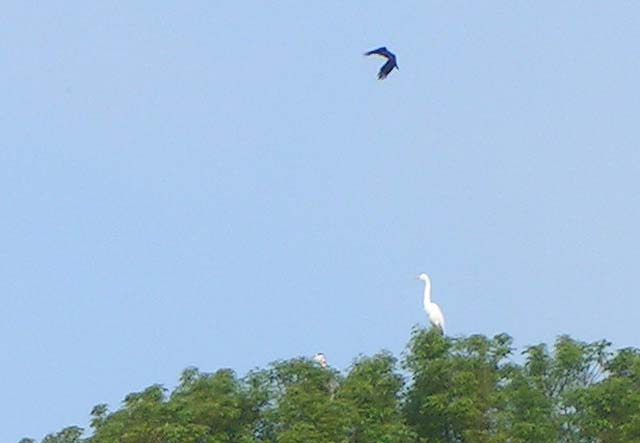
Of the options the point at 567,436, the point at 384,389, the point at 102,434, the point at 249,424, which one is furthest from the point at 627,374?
the point at 102,434

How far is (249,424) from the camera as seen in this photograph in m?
36.3

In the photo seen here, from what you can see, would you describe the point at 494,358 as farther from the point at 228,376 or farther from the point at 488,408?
the point at 228,376

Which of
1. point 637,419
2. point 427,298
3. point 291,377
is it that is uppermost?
point 427,298

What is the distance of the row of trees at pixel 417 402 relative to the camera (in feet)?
115

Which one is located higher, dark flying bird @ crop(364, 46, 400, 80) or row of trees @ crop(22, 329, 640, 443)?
dark flying bird @ crop(364, 46, 400, 80)

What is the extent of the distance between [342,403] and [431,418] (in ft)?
6.87

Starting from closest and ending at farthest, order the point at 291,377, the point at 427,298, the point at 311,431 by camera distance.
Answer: the point at 311,431 < the point at 291,377 < the point at 427,298

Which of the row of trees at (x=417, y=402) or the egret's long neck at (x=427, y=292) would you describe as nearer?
the row of trees at (x=417, y=402)

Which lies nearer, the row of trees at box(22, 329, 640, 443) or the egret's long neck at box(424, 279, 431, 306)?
the row of trees at box(22, 329, 640, 443)

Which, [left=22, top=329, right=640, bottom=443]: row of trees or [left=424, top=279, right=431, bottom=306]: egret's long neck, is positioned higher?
[left=424, top=279, right=431, bottom=306]: egret's long neck

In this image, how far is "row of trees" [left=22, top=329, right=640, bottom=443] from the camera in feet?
115

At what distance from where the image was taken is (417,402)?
36469 millimetres

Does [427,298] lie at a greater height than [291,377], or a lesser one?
greater

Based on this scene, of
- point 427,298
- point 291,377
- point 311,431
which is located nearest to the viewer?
point 311,431
